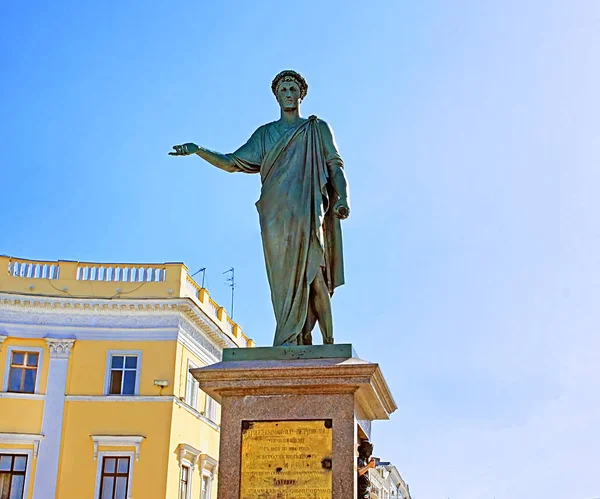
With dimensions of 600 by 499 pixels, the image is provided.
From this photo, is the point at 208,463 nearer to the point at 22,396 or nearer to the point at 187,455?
the point at 187,455

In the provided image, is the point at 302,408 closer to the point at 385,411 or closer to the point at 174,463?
the point at 385,411

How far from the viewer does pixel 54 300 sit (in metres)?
28.3

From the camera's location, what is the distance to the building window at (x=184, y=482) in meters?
28.6

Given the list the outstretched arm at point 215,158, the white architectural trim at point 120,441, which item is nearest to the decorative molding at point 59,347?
the white architectural trim at point 120,441

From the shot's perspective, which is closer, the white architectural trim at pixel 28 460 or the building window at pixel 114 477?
the white architectural trim at pixel 28 460

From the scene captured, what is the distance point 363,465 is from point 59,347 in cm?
2278

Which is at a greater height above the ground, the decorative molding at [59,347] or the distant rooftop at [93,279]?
the distant rooftop at [93,279]

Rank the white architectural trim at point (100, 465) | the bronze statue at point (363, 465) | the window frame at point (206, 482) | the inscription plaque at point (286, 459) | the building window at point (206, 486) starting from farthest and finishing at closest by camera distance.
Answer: the building window at point (206, 486) → the window frame at point (206, 482) → the white architectural trim at point (100, 465) → the bronze statue at point (363, 465) → the inscription plaque at point (286, 459)

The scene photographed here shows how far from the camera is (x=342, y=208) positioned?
746cm

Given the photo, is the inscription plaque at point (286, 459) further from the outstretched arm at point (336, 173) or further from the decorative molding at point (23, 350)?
the decorative molding at point (23, 350)

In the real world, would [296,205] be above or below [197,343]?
below

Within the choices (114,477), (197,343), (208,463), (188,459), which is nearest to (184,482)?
(188,459)

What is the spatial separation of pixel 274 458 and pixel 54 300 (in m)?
23.3

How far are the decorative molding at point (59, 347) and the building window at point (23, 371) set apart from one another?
0.54 metres
